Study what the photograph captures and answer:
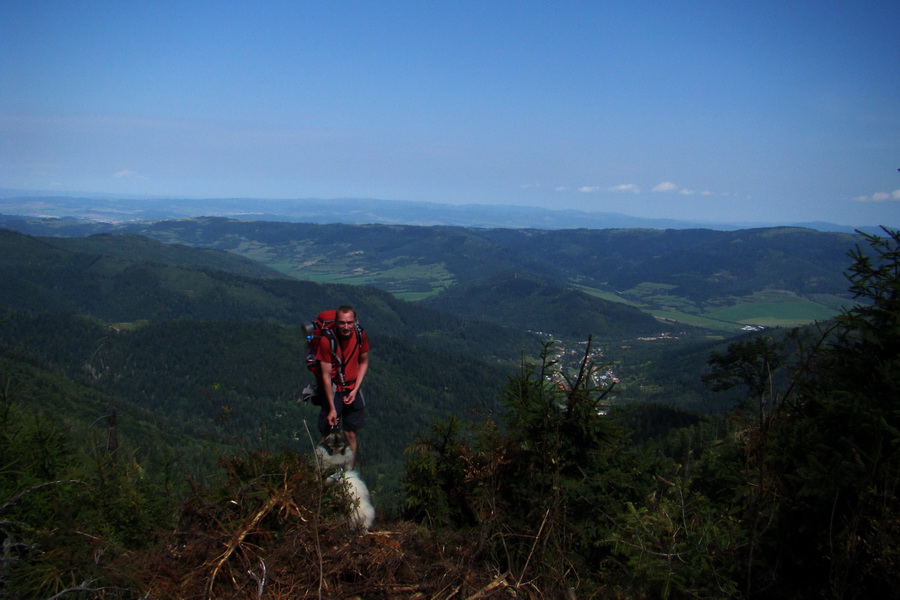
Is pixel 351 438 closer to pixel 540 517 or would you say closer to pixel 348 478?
pixel 348 478

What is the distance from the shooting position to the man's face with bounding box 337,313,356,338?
266 inches

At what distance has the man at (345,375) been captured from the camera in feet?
21.3

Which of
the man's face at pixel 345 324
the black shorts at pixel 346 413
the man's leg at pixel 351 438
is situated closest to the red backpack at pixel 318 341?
Answer: the man's face at pixel 345 324

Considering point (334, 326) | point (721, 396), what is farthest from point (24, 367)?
point (721, 396)

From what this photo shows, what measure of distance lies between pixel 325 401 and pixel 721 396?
374 ft

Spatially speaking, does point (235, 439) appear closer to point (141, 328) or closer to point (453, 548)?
point (453, 548)

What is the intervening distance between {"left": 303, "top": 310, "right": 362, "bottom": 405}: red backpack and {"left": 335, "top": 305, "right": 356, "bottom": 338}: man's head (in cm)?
9

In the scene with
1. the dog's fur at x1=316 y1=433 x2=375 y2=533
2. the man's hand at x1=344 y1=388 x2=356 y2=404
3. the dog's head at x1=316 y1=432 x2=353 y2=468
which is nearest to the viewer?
the dog's fur at x1=316 y1=433 x2=375 y2=533

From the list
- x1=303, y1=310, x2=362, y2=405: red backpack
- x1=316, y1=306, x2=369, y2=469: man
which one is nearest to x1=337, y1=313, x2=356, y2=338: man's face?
x1=316, y1=306, x2=369, y2=469: man

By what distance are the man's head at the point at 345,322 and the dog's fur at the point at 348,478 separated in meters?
1.40

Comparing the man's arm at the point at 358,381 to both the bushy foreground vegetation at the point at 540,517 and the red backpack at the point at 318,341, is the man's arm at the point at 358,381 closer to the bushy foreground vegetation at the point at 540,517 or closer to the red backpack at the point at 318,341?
the red backpack at the point at 318,341

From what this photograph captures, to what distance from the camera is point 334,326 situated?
22.5ft

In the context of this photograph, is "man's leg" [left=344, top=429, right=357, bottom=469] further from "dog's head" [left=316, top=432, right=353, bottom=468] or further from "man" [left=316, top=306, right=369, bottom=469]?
"dog's head" [left=316, top=432, right=353, bottom=468]

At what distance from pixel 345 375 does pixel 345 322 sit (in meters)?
0.75
